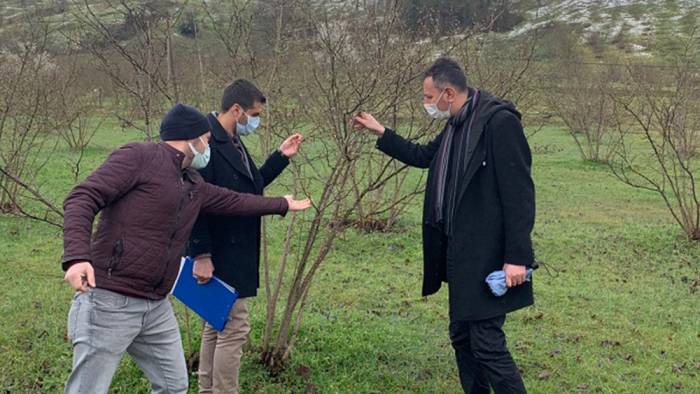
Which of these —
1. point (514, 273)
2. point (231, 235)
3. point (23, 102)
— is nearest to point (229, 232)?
point (231, 235)

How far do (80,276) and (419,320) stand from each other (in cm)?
415

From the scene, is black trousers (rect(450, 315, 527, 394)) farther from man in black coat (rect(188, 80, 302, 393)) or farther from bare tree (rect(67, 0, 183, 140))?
bare tree (rect(67, 0, 183, 140))

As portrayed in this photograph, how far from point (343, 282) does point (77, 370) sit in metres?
4.90

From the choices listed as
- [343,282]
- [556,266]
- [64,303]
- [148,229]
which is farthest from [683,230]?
[148,229]

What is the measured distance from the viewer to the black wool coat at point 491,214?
329 centimetres

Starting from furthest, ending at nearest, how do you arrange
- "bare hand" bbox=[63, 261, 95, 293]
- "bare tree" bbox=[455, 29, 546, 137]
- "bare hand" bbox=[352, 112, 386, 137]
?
"bare tree" bbox=[455, 29, 546, 137] < "bare hand" bbox=[352, 112, 386, 137] < "bare hand" bbox=[63, 261, 95, 293]

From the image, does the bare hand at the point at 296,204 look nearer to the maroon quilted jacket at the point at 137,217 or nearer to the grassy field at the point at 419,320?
the maroon quilted jacket at the point at 137,217

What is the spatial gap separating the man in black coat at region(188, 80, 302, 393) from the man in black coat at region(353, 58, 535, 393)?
1019mm

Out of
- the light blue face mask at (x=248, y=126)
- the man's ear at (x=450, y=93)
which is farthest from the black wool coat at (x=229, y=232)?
the man's ear at (x=450, y=93)

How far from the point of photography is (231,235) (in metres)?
3.46

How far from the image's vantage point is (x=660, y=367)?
500 cm

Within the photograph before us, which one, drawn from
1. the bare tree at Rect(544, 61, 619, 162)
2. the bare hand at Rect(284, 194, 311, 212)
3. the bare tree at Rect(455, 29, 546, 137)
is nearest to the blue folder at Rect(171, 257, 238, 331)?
the bare hand at Rect(284, 194, 311, 212)

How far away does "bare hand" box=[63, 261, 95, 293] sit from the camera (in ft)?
7.83

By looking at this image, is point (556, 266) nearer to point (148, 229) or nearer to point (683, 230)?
point (683, 230)
